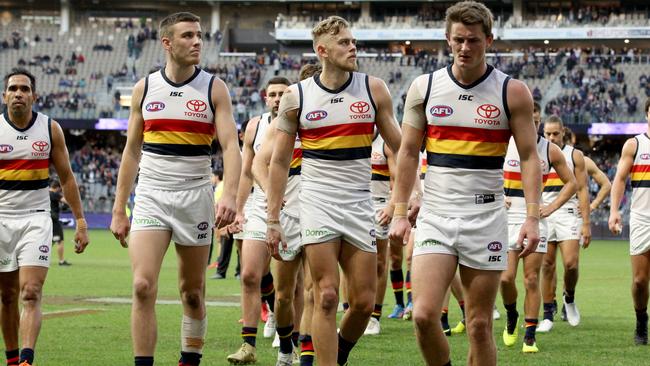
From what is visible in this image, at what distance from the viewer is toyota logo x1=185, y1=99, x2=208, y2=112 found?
8719mm

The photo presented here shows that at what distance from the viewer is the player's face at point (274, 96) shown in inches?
434

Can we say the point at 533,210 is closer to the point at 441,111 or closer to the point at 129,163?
the point at 441,111

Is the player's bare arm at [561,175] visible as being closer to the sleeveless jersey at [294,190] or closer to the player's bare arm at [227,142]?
the sleeveless jersey at [294,190]

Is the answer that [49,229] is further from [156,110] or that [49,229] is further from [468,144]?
[468,144]

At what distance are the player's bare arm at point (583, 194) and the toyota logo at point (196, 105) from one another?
6.74 metres

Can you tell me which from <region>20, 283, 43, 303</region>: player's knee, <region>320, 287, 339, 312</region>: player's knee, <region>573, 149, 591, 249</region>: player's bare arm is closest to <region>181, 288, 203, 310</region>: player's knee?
<region>320, 287, 339, 312</region>: player's knee

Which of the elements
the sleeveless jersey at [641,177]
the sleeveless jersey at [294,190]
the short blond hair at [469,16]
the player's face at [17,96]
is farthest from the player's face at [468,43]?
the sleeveless jersey at [641,177]

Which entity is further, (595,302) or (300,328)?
(595,302)

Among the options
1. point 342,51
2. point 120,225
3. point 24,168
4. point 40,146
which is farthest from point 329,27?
point 24,168

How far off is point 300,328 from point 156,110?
2.51 m

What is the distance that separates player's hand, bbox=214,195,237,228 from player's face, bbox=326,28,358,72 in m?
1.30

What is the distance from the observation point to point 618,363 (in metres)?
10.7

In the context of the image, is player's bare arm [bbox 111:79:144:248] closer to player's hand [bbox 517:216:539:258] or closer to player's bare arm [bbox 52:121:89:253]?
player's bare arm [bbox 52:121:89:253]

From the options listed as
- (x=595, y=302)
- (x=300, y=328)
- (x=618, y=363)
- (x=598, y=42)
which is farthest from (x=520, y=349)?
(x=598, y=42)
